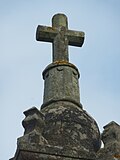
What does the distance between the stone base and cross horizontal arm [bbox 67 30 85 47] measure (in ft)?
8.18

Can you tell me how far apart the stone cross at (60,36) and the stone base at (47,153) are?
195cm

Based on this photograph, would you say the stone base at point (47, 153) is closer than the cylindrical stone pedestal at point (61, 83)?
Yes

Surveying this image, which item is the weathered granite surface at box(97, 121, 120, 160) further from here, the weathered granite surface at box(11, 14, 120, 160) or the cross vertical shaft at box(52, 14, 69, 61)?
the cross vertical shaft at box(52, 14, 69, 61)

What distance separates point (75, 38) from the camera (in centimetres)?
703

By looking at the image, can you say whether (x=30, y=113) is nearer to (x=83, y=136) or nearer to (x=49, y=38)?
(x=83, y=136)

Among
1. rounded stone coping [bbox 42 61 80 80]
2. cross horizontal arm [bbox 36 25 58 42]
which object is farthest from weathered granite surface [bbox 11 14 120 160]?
cross horizontal arm [bbox 36 25 58 42]

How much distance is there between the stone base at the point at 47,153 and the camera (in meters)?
4.61

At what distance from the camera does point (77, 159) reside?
4.73 meters

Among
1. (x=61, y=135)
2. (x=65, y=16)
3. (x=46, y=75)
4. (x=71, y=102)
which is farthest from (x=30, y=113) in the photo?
(x=65, y=16)

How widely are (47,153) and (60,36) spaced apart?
2510 mm

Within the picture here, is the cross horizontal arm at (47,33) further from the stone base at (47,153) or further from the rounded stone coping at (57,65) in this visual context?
the stone base at (47,153)

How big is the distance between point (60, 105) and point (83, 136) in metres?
0.53

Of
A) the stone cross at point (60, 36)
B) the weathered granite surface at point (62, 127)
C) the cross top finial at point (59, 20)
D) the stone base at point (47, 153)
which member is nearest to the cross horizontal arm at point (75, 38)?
the stone cross at point (60, 36)

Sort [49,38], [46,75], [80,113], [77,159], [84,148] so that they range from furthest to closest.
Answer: [49,38] → [46,75] → [80,113] → [84,148] → [77,159]
